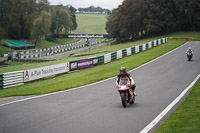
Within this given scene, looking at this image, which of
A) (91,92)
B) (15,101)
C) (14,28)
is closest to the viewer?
(15,101)

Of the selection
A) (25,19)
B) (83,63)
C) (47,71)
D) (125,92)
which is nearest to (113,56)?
(83,63)

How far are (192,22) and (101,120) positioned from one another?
3364 inches

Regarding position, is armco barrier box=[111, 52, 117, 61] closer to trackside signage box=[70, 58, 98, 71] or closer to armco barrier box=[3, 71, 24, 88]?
trackside signage box=[70, 58, 98, 71]

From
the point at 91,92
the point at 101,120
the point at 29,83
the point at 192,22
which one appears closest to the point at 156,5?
the point at 192,22

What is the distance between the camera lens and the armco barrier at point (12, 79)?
2478cm

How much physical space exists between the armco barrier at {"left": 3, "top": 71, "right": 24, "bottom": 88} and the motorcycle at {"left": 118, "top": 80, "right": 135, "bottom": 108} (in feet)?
44.3

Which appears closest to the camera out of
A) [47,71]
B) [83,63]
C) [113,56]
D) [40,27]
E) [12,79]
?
[12,79]

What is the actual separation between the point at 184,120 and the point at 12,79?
59.0ft

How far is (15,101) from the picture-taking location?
17.0m

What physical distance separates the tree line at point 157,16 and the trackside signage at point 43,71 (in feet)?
188

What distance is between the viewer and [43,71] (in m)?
29.1

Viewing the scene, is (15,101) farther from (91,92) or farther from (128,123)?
(128,123)

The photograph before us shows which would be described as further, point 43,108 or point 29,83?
point 29,83

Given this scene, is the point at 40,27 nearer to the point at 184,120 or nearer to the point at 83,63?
the point at 83,63
